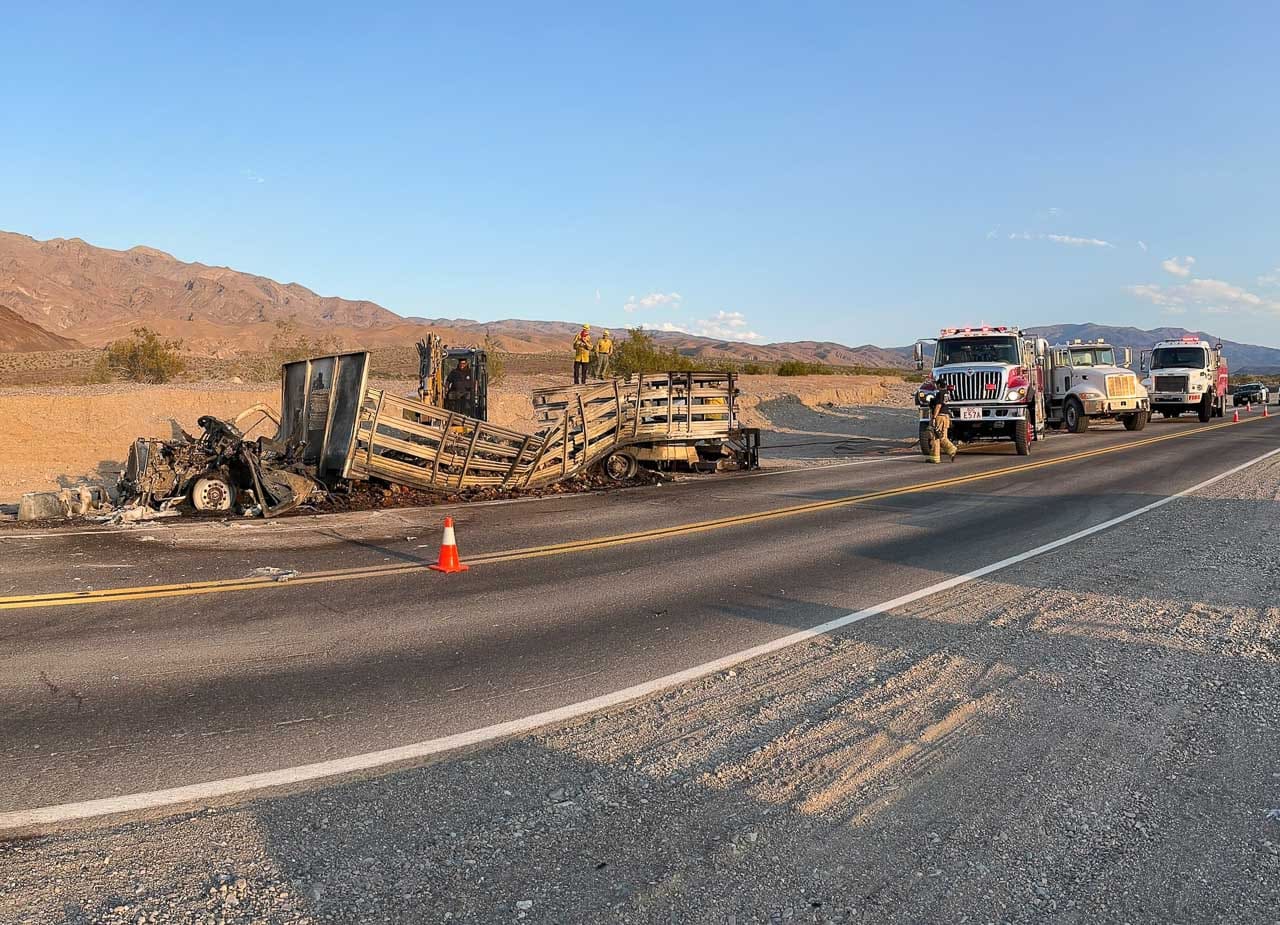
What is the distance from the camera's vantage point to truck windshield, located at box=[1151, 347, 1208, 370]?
117ft

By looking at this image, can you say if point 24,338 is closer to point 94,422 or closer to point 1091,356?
point 94,422

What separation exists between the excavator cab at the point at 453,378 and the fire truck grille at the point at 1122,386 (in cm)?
2073

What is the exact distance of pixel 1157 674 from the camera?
19.1 feet

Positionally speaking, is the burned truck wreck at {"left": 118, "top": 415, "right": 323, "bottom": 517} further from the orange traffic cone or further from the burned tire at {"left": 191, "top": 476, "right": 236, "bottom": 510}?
the orange traffic cone

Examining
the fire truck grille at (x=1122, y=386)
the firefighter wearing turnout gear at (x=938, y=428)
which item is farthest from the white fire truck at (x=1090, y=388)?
the firefighter wearing turnout gear at (x=938, y=428)

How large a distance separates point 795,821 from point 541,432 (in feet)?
40.9

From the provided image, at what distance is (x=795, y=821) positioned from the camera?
3865mm

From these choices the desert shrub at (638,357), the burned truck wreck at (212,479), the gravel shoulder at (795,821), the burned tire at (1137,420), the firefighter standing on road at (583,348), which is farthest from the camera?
the desert shrub at (638,357)

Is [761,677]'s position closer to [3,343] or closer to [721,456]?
[721,456]

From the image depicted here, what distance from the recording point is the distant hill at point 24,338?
4035 inches

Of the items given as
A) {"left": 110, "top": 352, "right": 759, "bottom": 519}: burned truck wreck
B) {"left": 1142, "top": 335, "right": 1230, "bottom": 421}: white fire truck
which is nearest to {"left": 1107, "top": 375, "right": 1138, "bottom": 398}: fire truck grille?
{"left": 1142, "top": 335, "right": 1230, "bottom": 421}: white fire truck

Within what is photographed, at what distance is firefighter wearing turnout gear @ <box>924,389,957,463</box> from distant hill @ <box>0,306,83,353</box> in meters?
104

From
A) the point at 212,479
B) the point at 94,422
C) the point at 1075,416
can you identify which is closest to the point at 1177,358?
the point at 1075,416

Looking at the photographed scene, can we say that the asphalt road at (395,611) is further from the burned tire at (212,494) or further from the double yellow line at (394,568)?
the burned tire at (212,494)
